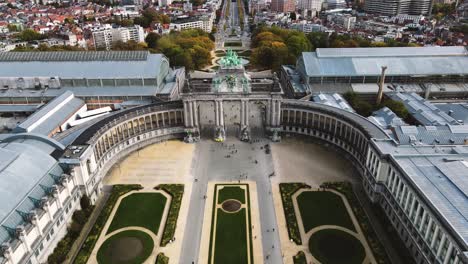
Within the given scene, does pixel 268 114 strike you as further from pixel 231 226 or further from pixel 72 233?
pixel 72 233

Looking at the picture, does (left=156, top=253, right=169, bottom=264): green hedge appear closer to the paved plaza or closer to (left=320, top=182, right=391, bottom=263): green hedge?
the paved plaza

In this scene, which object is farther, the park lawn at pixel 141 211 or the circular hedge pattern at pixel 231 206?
the circular hedge pattern at pixel 231 206

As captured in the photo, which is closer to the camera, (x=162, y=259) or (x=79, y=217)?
(x=162, y=259)

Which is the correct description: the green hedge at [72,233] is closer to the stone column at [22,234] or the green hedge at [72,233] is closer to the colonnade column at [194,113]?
the stone column at [22,234]

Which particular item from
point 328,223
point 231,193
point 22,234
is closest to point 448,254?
point 328,223

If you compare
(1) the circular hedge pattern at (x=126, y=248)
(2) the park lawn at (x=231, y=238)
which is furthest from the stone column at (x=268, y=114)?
(1) the circular hedge pattern at (x=126, y=248)
